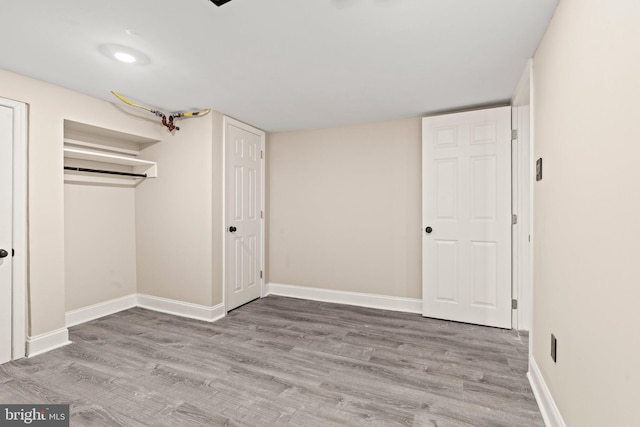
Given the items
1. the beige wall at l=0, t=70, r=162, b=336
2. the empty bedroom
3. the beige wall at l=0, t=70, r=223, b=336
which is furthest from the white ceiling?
the beige wall at l=0, t=70, r=223, b=336

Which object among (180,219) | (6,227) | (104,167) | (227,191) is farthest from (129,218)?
(6,227)

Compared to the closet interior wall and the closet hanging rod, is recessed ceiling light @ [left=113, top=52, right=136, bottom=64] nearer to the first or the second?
the closet interior wall

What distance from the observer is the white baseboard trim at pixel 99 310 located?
330 cm

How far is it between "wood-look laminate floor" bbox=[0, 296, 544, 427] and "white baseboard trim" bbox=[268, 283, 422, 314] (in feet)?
1.11

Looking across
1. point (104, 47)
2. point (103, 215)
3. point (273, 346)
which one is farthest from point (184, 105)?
point (273, 346)

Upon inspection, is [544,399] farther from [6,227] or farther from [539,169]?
[6,227]

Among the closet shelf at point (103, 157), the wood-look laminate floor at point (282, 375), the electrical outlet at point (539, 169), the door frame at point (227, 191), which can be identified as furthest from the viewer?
the door frame at point (227, 191)

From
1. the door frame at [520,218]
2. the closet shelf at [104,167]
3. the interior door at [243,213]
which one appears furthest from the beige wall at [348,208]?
the closet shelf at [104,167]

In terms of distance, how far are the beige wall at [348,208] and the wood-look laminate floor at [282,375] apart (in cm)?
76

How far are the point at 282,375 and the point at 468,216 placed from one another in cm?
240

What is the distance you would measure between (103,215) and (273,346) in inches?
98.6

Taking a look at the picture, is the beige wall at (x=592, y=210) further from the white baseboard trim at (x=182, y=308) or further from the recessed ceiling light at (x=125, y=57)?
the white baseboard trim at (x=182, y=308)

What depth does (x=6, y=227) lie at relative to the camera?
2.49m

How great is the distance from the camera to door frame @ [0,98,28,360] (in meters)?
2.52
